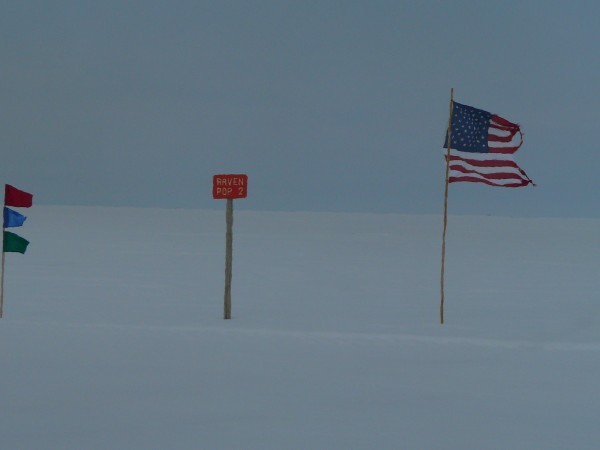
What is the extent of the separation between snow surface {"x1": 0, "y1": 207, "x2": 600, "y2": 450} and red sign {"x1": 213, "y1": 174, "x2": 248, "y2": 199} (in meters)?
1.62

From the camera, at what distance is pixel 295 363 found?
750 cm

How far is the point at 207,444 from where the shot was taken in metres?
5.09

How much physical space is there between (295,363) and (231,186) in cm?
313

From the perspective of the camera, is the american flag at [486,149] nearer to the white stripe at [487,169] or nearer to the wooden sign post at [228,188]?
the white stripe at [487,169]

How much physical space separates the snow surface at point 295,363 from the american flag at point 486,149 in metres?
1.91

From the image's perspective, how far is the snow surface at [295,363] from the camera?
5.41m

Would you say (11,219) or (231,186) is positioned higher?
(231,186)

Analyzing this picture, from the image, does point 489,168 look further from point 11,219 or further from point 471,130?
point 11,219

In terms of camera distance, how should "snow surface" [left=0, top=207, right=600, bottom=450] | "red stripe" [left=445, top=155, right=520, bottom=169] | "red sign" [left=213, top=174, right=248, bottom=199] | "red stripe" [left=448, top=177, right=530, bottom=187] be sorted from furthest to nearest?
1. "red sign" [left=213, top=174, right=248, bottom=199]
2. "red stripe" [left=445, top=155, right=520, bottom=169]
3. "red stripe" [left=448, top=177, right=530, bottom=187]
4. "snow surface" [left=0, top=207, right=600, bottom=450]

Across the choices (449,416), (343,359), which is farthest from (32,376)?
(449,416)

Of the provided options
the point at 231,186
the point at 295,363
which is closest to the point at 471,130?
the point at 231,186

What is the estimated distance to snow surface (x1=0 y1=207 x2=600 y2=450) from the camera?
5.41 m

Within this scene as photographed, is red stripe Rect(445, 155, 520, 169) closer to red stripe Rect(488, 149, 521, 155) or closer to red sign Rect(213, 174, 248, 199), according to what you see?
red stripe Rect(488, 149, 521, 155)

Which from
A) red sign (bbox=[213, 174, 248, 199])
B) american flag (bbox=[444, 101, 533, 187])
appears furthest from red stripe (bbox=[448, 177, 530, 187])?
red sign (bbox=[213, 174, 248, 199])
